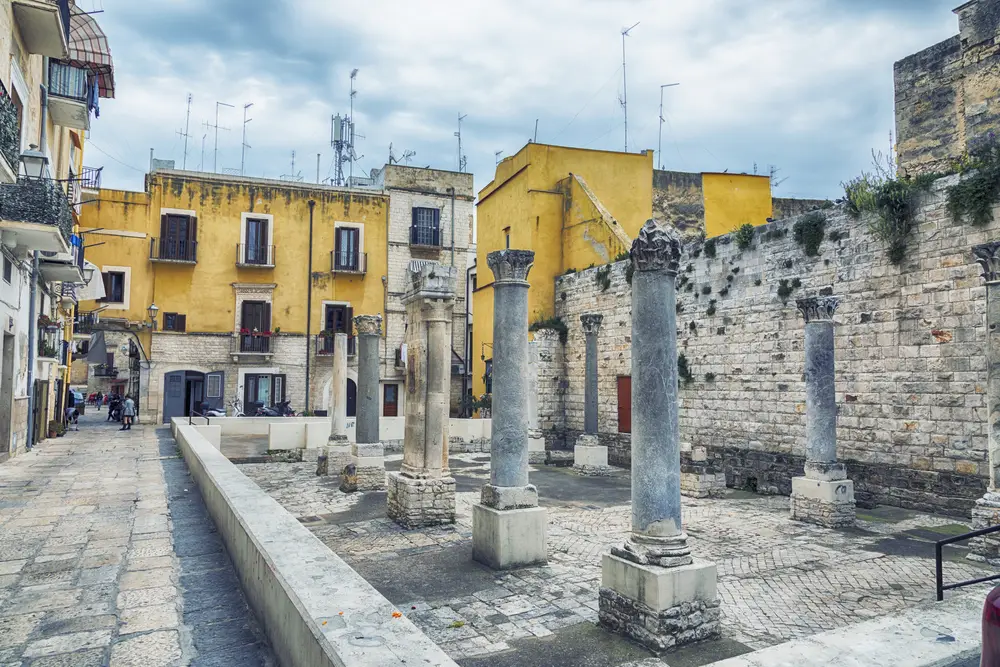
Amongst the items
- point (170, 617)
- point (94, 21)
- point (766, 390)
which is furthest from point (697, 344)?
point (94, 21)

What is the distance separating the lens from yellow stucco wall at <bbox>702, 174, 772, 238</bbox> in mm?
20328

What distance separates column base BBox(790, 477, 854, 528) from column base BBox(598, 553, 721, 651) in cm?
493

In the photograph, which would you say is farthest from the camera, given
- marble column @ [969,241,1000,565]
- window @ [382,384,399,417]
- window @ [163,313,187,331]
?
window @ [382,384,399,417]

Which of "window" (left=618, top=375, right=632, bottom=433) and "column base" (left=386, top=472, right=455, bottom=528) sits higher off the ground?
"window" (left=618, top=375, right=632, bottom=433)

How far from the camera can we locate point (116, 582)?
4660mm

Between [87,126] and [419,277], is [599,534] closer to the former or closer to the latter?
[419,277]

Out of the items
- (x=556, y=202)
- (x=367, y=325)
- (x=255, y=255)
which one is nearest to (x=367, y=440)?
(x=367, y=325)

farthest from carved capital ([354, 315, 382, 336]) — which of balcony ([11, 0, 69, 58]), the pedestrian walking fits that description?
the pedestrian walking

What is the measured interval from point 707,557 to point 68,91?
16.2 meters

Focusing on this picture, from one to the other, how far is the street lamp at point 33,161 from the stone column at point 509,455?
8331mm

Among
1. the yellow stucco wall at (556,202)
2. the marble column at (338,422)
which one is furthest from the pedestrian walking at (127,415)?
the yellow stucco wall at (556,202)

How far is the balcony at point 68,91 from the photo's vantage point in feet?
46.9

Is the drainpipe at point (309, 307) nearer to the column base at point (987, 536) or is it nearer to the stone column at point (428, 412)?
the stone column at point (428, 412)

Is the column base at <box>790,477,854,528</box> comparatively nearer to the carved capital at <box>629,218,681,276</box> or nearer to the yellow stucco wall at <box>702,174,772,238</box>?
the carved capital at <box>629,218,681,276</box>
